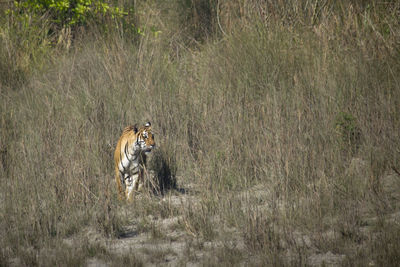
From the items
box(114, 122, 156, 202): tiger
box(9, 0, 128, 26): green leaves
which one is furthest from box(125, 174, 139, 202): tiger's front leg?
box(9, 0, 128, 26): green leaves

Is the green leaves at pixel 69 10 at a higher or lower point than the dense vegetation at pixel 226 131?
higher

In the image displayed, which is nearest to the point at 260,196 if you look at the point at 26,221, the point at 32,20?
the point at 26,221

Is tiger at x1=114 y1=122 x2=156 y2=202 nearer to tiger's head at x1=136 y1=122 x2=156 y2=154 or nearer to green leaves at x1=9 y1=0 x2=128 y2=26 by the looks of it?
tiger's head at x1=136 y1=122 x2=156 y2=154

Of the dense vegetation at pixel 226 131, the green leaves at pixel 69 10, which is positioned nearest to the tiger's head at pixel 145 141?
the dense vegetation at pixel 226 131

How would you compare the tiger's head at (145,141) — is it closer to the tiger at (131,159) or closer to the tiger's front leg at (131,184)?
the tiger at (131,159)

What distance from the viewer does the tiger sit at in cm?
494

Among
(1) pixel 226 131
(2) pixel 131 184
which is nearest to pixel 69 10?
(1) pixel 226 131

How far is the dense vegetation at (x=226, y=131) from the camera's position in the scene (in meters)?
3.87

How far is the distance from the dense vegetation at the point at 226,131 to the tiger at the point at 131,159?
199 millimetres

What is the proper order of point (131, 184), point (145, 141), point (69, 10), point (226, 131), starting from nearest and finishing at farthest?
point (145, 141) < point (131, 184) < point (226, 131) < point (69, 10)

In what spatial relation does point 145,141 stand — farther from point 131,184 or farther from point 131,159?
point 131,184

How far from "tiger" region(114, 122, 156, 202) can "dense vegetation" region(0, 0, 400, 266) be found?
0.65 feet

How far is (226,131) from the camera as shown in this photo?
5496 mm

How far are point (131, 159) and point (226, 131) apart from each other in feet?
3.84
